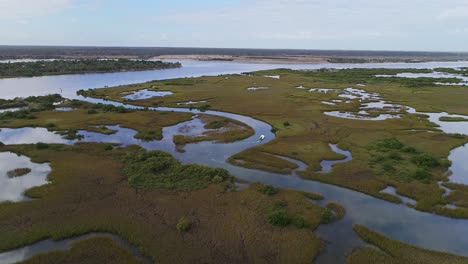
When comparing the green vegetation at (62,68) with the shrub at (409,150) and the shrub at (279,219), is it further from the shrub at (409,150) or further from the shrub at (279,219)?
the shrub at (409,150)

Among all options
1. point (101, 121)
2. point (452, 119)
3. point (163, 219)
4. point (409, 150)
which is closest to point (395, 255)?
point (163, 219)

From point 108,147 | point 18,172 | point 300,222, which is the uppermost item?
point 108,147

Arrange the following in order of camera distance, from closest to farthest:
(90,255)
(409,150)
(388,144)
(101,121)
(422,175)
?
(90,255), (422,175), (409,150), (388,144), (101,121)

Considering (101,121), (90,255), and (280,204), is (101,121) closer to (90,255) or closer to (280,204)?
(90,255)

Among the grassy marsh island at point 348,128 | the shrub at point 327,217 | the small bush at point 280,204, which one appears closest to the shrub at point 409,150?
the grassy marsh island at point 348,128

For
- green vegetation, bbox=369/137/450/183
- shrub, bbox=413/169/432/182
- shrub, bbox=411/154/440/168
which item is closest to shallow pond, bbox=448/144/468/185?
green vegetation, bbox=369/137/450/183

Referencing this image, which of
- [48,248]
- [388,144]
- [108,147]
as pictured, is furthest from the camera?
[388,144]
